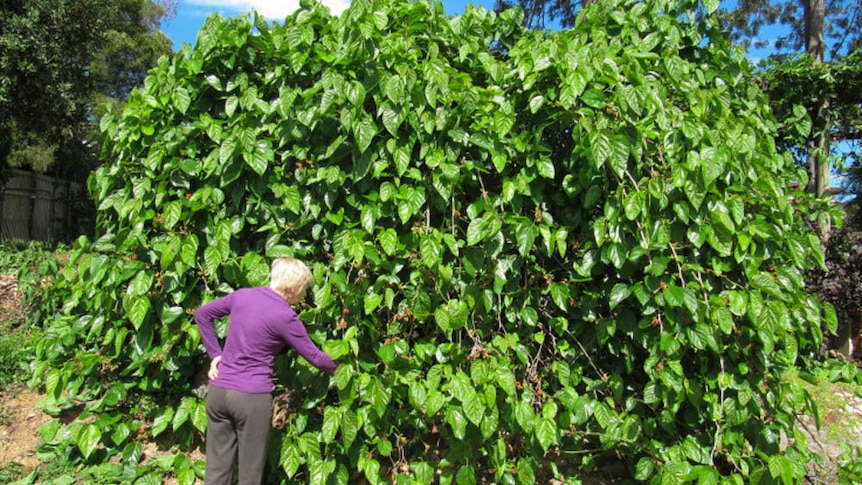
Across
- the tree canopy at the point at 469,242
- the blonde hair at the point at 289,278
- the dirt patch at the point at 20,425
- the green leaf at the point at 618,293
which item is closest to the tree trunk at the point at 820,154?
the tree canopy at the point at 469,242

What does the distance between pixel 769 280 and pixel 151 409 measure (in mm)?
3336

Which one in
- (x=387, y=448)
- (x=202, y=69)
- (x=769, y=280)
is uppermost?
(x=202, y=69)

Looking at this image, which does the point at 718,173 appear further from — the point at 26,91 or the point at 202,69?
the point at 26,91

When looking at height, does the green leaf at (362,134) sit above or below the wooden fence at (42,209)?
→ below

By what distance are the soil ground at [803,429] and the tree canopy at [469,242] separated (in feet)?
2.00

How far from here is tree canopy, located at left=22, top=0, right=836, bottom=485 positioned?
2.55m

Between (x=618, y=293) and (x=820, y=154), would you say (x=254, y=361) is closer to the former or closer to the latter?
(x=618, y=293)

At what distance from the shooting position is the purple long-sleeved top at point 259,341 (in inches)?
99.7

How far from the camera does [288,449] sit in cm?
276

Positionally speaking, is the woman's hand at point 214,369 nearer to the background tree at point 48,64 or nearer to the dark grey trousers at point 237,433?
the dark grey trousers at point 237,433

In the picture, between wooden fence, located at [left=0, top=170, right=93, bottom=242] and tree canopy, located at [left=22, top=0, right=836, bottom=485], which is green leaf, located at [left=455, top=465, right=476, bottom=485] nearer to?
tree canopy, located at [left=22, top=0, right=836, bottom=485]

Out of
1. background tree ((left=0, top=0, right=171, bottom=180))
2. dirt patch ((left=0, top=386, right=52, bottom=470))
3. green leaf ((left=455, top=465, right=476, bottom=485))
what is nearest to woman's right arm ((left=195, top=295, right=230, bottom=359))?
green leaf ((left=455, top=465, right=476, bottom=485))

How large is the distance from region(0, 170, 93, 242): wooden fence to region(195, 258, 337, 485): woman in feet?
40.9

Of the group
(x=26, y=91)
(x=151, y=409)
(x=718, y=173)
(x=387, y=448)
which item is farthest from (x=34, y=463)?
(x=26, y=91)
